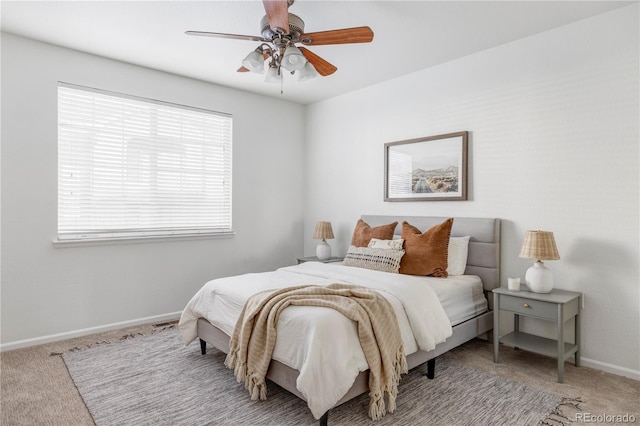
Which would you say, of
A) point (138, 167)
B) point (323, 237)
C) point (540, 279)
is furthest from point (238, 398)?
point (138, 167)

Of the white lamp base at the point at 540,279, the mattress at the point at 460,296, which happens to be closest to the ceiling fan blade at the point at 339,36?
the mattress at the point at 460,296

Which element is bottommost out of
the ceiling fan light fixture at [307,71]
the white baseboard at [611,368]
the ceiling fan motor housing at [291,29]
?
the white baseboard at [611,368]

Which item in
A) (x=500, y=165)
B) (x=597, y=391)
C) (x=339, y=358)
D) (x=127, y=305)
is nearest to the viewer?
(x=339, y=358)

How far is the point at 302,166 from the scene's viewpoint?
17.9 feet

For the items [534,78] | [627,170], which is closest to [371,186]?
[534,78]

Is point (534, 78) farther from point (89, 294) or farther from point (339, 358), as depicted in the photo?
point (89, 294)

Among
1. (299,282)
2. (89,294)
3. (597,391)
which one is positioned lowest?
(597,391)

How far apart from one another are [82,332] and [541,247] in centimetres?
413

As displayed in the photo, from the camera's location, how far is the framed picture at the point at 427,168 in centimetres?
370

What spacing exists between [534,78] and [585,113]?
523 millimetres

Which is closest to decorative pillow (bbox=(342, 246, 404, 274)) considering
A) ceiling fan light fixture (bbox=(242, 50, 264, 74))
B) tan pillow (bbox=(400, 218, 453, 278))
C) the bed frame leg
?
tan pillow (bbox=(400, 218, 453, 278))

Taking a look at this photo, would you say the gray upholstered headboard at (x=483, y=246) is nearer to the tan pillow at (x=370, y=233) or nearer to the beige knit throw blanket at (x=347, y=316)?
the tan pillow at (x=370, y=233)

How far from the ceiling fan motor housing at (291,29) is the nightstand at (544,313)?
2454 millimetres

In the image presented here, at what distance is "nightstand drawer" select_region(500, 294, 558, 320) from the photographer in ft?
8.80
